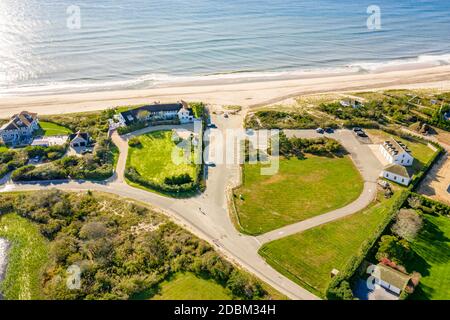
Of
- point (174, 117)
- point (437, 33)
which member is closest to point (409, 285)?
point (174, 117)

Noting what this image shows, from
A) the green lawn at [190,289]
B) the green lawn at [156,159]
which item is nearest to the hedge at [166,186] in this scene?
the green lawn at [156,159]

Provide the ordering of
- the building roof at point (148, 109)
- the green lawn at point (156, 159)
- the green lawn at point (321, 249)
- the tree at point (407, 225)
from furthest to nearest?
the building roof at point (148, 109) → the green lawn at point (156, 159) → the tree at point (407, 225) → the green lawn at point (321, 249)

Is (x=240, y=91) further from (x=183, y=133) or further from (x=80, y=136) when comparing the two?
(x=80, y=136)

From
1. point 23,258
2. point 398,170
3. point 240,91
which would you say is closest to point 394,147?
point 398,170

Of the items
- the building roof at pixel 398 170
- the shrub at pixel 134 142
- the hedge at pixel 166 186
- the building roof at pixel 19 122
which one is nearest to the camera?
the hedge at pixel 166 186

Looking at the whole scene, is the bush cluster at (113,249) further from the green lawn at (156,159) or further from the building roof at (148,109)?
the building roof at (148,109)

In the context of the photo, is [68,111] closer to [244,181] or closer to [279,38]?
[244,181]
